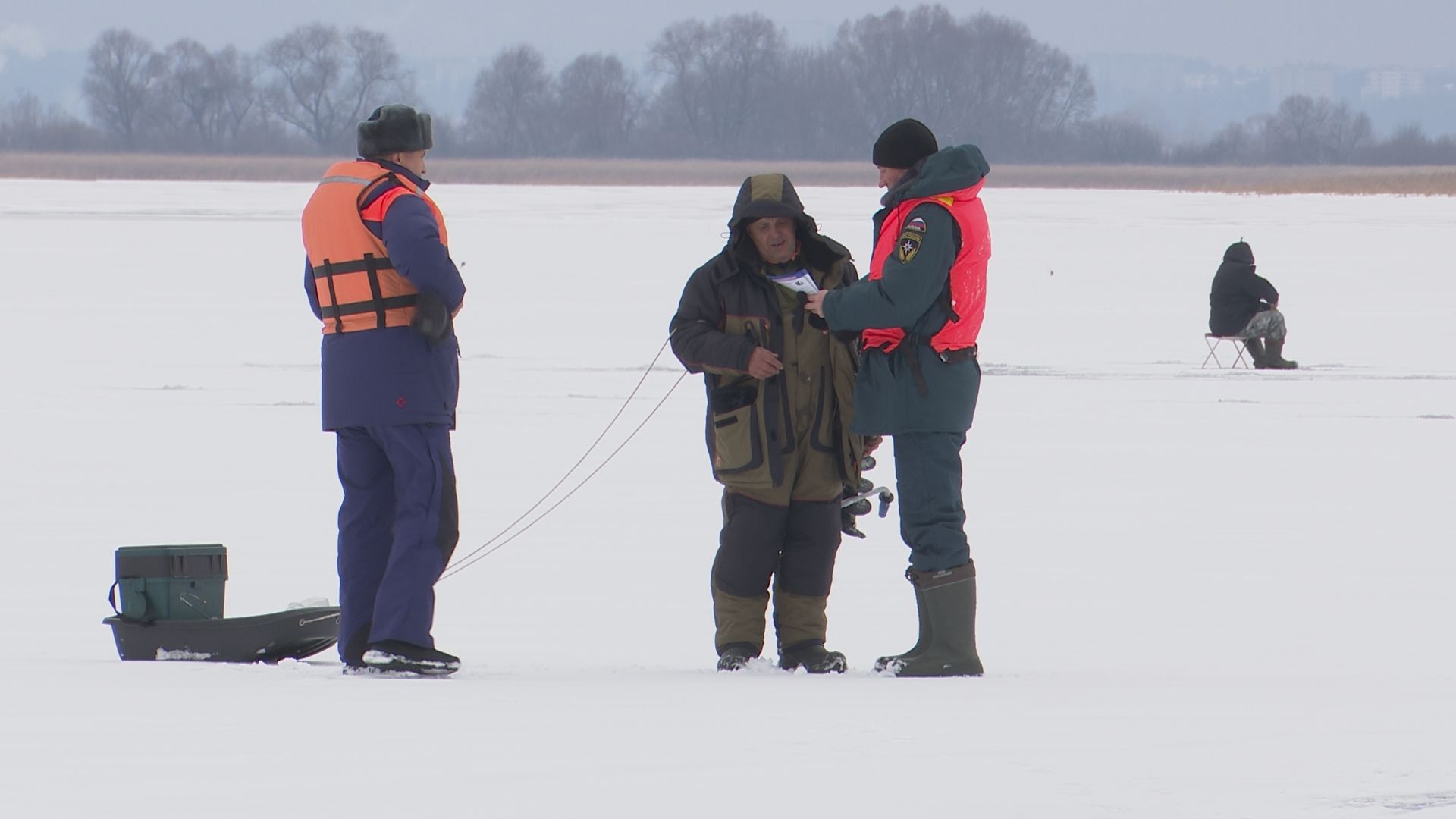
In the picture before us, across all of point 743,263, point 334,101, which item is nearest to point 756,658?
point 743,263

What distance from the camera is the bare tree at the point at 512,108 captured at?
3900 inches

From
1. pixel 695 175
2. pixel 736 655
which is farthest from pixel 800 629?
pixel 695 175

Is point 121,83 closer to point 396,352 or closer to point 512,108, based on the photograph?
point 512,108

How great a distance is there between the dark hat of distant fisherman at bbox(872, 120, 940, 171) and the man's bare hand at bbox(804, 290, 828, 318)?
35cm

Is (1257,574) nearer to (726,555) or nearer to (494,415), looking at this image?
(726,555)

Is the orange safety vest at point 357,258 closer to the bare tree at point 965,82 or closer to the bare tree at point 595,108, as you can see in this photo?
the bare tree at point 595,108

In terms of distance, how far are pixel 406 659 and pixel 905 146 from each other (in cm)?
171

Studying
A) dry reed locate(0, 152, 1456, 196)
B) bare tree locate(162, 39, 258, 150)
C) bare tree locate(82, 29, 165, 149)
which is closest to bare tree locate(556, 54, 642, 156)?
bare tree locate(162, 39, 258, 150)

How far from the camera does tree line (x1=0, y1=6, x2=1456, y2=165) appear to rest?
3804 inches

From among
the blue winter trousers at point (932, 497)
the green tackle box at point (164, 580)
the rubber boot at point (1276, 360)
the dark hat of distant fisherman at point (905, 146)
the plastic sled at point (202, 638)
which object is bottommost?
the rubber boot at point (1276, 360)

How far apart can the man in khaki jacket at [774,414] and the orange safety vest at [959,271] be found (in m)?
0.19

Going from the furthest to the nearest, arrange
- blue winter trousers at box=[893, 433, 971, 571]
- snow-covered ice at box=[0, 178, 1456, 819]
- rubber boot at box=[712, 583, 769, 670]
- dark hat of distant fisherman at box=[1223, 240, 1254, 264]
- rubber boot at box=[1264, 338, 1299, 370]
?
dark hat of distant fisherman at box=[1223, 240, 1254, 264] → rubber boot at box=[1264, 338, 1299, 370] → rubber boot at box=[712, 583, 769, 670] → blue winter trousers at box=[893, 433, 971, 571] → snow-covered ice at box=[0, 178, 1456, 819]

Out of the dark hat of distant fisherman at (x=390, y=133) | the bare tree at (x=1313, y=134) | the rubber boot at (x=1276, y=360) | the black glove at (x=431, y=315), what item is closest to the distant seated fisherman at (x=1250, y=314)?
the rubber boot at (x=1276, y=360)

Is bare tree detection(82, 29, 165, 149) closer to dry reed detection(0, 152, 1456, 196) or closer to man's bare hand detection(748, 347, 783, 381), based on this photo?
dry reed detection(0, 152, 1456, 196)
